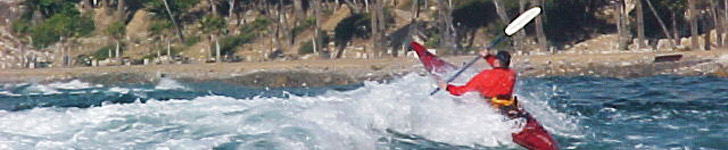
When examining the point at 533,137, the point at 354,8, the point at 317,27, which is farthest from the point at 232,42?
the point at 533,137

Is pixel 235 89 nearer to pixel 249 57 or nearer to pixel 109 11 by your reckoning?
pixel 249 57

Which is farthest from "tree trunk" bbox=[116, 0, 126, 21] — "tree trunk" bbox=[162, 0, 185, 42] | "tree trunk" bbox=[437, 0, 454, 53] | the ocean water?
the ocean water

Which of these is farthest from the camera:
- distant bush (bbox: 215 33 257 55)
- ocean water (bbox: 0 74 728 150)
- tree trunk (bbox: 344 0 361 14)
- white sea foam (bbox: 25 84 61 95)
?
tree trunk (bbox: 344 0 361 14)

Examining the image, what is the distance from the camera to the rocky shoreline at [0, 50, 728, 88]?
30312 millimetres

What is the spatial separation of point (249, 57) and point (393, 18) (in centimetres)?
1003

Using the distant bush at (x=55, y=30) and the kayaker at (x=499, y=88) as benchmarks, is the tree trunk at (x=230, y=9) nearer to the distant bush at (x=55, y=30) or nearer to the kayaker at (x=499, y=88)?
the distant bush at (x=55, y=30)

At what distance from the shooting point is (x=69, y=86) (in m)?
34.0

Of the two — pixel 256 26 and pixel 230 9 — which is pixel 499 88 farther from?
pixel 230 9

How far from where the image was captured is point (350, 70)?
110ft

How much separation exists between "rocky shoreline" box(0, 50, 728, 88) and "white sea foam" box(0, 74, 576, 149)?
1585 cm

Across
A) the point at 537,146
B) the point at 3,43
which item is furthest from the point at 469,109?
the point at 3,43

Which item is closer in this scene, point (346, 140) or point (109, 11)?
point (346, 140)

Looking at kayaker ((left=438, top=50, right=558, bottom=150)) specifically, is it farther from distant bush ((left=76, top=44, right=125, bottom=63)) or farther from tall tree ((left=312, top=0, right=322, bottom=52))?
distant bush ((left=76, top=44, right=125, bottom=63))

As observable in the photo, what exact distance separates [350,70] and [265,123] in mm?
20380
